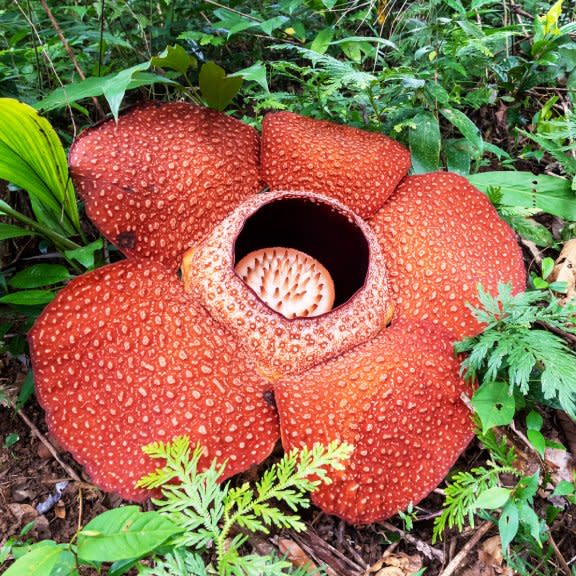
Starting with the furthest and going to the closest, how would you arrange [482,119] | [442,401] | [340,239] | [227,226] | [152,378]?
[482,119]
[340,239]
[227,226]
[442,401]
[152,378]

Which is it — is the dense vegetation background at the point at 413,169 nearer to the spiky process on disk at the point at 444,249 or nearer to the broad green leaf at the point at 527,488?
the broad green leaf at the point at 527,488

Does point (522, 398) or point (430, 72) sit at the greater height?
point (430, 72)

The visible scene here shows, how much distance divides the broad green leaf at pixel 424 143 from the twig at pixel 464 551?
1.35m

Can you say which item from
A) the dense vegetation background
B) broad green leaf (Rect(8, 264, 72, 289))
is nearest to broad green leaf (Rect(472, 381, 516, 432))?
the dense vegetation background

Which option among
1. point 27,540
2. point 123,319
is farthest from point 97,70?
point 27,540

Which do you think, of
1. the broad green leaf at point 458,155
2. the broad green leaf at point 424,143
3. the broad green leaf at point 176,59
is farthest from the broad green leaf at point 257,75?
the broad green leaf at point 458,155

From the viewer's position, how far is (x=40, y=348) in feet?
5.24

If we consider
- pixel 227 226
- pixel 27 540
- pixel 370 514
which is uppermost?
pixel 227 226

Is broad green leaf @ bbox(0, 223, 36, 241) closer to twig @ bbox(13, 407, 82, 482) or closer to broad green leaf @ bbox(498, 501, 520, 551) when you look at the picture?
twig @ bbox(13, 407, 82, 482)

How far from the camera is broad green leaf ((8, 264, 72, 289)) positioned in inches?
74.2

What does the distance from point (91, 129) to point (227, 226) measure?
0.53 metres

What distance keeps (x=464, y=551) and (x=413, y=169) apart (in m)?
1.43

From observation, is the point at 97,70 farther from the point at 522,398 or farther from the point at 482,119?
the point at 522,398

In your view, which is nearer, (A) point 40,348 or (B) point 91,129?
(A) point 40,348
